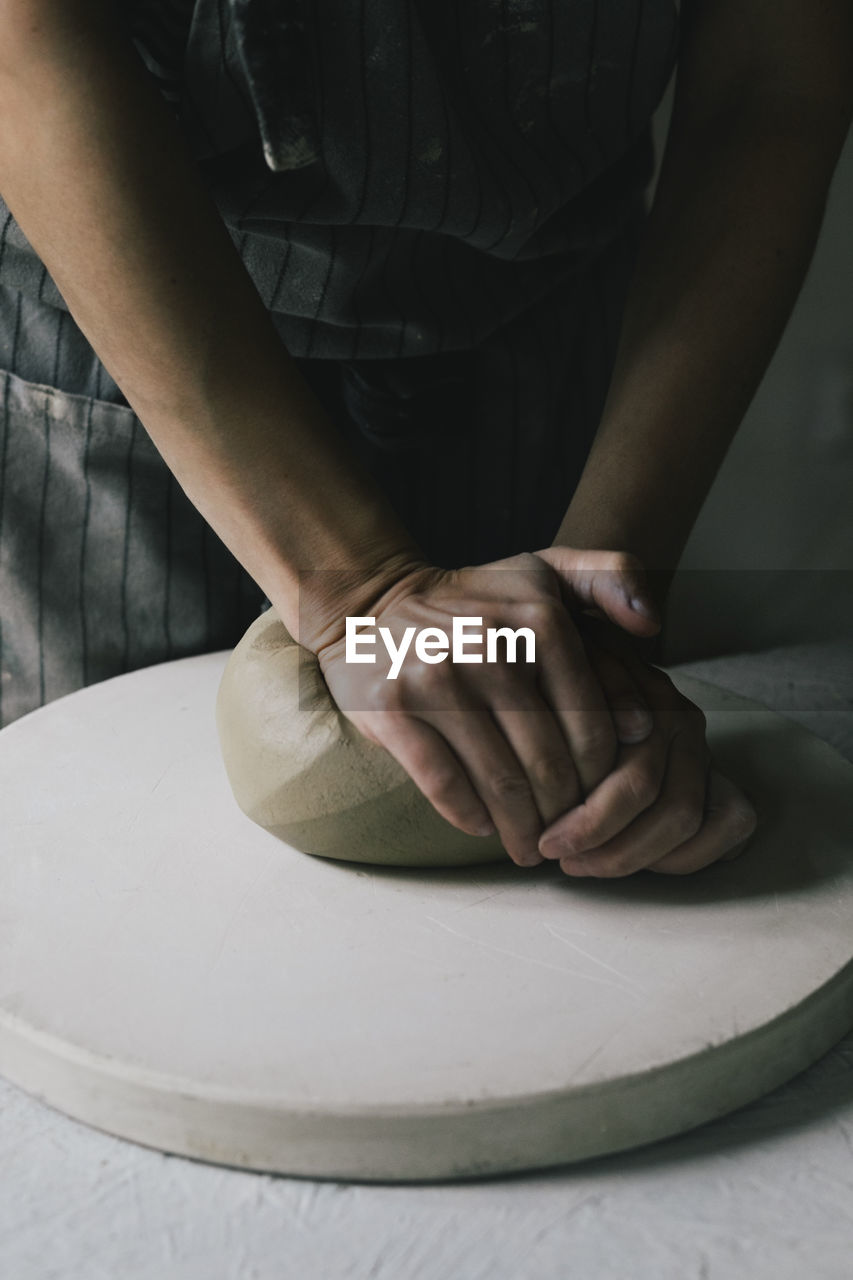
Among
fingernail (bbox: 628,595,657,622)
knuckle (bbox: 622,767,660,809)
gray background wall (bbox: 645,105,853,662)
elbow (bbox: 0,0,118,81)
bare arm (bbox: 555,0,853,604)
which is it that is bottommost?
gray background wall (bbox: 645,105,853,662)

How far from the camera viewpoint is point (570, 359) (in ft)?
4.18

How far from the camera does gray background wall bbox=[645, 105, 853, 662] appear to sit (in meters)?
1.54

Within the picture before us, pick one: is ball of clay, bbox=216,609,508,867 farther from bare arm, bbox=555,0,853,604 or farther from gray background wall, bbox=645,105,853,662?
gray background wall, bbox=645,105,853,662

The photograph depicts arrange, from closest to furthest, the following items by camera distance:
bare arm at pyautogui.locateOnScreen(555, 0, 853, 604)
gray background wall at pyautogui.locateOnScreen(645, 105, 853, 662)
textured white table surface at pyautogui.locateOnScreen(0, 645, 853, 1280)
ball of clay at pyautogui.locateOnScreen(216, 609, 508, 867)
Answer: textured white table surface at pyautogui.locateOnScreen(0, 645, 853, 1280)
ball of clay at pyautogui.locateOnScreen(216, 609, 508, 867)
bare arm at pyautogui.locateOnScreen(555, 0, 853, 604)
gray background wall at pyautogui.locateOnScreen(645, 105, 853, 662)

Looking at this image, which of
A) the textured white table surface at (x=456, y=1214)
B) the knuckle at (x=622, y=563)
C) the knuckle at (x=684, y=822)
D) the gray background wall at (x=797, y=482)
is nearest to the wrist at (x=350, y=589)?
the knuckle at (x=622, y=563)

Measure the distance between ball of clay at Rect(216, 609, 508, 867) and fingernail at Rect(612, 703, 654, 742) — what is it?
0.12 meters

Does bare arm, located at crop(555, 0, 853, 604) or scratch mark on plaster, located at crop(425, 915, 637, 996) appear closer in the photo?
scratch mark on plaster, located at crop(425, 915, 637, 996)

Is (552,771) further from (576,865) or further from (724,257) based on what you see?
(724,257)

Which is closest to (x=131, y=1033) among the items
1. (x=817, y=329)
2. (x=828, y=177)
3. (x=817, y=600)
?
(x=828, y=177)

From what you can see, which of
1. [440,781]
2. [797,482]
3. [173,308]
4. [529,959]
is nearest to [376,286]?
[173,308]

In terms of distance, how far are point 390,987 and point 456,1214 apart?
0.14 meters

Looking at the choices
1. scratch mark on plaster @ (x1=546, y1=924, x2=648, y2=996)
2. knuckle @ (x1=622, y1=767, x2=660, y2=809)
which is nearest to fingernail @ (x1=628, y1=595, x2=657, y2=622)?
knuckle @ (x1=622, y1=767, x2=660, y2=809)

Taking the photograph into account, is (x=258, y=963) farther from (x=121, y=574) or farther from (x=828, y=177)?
(x=828, y=177)

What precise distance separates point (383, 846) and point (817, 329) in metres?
1.54
